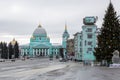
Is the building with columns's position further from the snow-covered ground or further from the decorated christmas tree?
the snow-covered ground

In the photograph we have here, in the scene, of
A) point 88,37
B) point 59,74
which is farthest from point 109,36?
point 88,37

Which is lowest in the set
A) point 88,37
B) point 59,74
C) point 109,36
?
point 59,74

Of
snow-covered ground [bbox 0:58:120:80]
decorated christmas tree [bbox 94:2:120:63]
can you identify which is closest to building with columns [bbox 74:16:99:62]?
decorated christmas tree [bbox 94:2:120:63]

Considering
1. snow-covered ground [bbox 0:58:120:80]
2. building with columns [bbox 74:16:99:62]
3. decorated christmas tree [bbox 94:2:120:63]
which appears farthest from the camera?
building with columns [bbox 74:16:99:62]

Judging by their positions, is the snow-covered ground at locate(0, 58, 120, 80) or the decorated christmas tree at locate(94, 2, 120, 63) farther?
the decorated christmas tree at locate(94, 2, 120, 63)

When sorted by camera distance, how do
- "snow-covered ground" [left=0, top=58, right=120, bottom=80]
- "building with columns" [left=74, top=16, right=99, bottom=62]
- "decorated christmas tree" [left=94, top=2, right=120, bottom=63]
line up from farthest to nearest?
1. "building with columns" [left=74, top=16, right=99, bottom=62]
2. "decorated christmas tree" [left=94, top=2, right=120, bottom=63]
3. "snow-covered ground" [left=0, top=58, right=120, bottom=80]

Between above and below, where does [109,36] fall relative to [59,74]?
above

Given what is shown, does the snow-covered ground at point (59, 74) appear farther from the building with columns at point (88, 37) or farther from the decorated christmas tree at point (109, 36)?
the building with columns at point (88, 37)

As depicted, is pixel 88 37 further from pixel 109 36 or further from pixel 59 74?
pixel 59 74

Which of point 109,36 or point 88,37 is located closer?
point 109,36

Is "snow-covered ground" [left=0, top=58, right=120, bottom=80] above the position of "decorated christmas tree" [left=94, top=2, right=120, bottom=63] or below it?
below

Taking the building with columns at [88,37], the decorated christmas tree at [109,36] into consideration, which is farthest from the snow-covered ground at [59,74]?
the building with columns at [88,37]

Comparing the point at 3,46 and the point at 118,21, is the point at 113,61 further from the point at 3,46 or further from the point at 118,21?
the point at 3,46

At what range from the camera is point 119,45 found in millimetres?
65312
